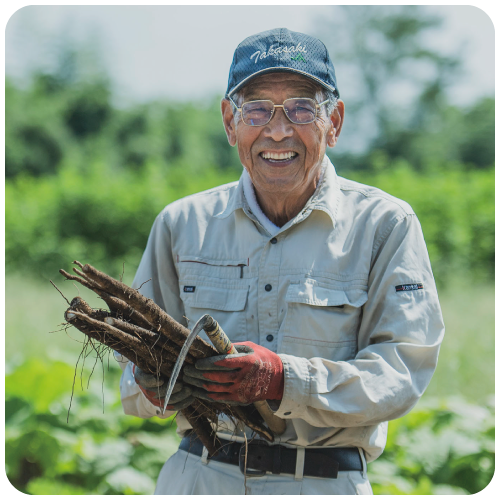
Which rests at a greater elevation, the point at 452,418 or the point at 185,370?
the point at 185,370

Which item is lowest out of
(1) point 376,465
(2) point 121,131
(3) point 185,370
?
(1) point 376,465

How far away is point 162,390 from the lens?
213 cm

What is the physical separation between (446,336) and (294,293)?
6389mm

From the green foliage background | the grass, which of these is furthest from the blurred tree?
the grass

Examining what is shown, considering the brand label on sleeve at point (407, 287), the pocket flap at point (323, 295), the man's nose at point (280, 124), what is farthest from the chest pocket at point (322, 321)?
the man's nose at point (280, 124)

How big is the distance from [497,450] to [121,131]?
30.9 meters

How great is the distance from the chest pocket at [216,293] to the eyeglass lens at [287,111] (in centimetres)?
62

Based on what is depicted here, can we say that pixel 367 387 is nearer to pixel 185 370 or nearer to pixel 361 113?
pixel 185 370

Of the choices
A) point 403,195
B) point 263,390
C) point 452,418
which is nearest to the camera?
point 263,390

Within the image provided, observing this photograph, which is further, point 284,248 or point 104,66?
point 104,66

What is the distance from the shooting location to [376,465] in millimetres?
4797

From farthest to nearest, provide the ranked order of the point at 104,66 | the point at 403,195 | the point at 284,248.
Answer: the point at 104,66 < the point at 403,195 < the point at 284,248

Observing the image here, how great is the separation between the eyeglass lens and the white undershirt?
284mm

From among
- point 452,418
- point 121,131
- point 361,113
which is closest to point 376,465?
point 452,418
